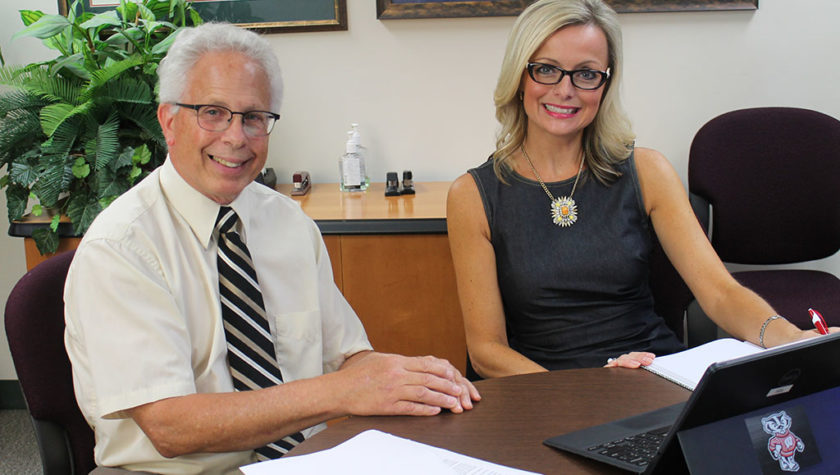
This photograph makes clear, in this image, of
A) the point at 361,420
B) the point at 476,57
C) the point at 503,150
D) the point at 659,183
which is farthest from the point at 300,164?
the point at 361,420

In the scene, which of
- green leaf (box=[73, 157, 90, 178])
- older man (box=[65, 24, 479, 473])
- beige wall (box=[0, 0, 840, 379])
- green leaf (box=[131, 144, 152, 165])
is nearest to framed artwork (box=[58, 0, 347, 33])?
beige wall (box=[0, 0, 840, 379])

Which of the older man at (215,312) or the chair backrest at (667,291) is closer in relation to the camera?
the older man at (215,312)

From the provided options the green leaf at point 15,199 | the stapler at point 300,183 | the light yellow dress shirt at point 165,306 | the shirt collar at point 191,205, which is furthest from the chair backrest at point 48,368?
the stapler at point 300,183

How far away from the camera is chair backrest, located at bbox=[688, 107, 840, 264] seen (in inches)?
99.4

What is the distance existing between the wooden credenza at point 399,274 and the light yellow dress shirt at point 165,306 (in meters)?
0.75

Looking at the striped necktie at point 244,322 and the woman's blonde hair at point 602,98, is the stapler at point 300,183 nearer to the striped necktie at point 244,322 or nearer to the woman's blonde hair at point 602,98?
the woman's blonde hair at point 602,98

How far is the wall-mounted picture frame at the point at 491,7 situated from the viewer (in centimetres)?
267

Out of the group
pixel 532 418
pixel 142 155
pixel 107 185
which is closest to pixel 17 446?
pixel 107 185

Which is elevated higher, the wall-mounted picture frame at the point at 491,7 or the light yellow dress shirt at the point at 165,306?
the wall-mounted picture frame at the point at 491,7

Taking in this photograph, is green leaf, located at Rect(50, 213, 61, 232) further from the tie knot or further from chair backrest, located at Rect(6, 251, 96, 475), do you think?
the tie knot

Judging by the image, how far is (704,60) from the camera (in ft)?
9.04

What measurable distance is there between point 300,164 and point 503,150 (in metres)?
1.30

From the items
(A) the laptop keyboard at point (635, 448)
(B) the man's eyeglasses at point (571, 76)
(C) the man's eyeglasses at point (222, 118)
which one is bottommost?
(A) the laptop keyboard at point (635, 448)

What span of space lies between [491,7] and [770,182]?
4.00 feet
